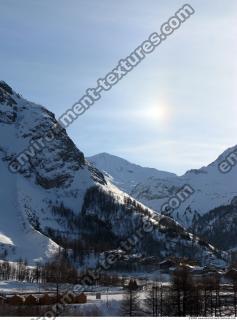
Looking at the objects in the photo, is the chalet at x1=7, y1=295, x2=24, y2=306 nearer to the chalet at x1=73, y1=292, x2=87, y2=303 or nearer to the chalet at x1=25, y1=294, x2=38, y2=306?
the chalet at x1=25, y1=294, x2=38, y2=306

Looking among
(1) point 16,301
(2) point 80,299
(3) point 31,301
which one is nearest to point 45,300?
(3) point 31,301

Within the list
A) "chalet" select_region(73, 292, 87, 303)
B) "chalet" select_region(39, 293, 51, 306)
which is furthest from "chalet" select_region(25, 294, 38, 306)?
"chalet" select_region(73, 292, 87, 303)

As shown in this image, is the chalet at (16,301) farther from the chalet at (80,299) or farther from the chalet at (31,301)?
the chalet at (80,299)

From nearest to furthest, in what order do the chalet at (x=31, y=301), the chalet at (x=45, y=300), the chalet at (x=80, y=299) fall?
1. the chalet at (x=45, y=300)
2. the chalet at (x=31, y=301)
3. the chalet at (x=80, y=299)

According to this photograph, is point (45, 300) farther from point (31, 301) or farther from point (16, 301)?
point (16, 301)

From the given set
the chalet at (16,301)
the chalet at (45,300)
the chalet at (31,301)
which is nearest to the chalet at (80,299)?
the chalet at (45,300)

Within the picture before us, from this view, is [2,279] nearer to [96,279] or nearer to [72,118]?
[96,279]

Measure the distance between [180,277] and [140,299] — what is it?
112 feet

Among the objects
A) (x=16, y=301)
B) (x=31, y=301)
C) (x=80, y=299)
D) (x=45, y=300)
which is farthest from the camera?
(x=80, y=299)

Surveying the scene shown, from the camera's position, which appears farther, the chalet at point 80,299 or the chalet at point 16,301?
the chalet at point 80,299

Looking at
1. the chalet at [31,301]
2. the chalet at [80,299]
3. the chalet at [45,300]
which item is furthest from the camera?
the chalet at [80,299]

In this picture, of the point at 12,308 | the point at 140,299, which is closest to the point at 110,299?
the point at 140,299

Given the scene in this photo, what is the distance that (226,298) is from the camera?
130 meters

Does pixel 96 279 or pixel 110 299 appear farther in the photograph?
pixel 96 279
